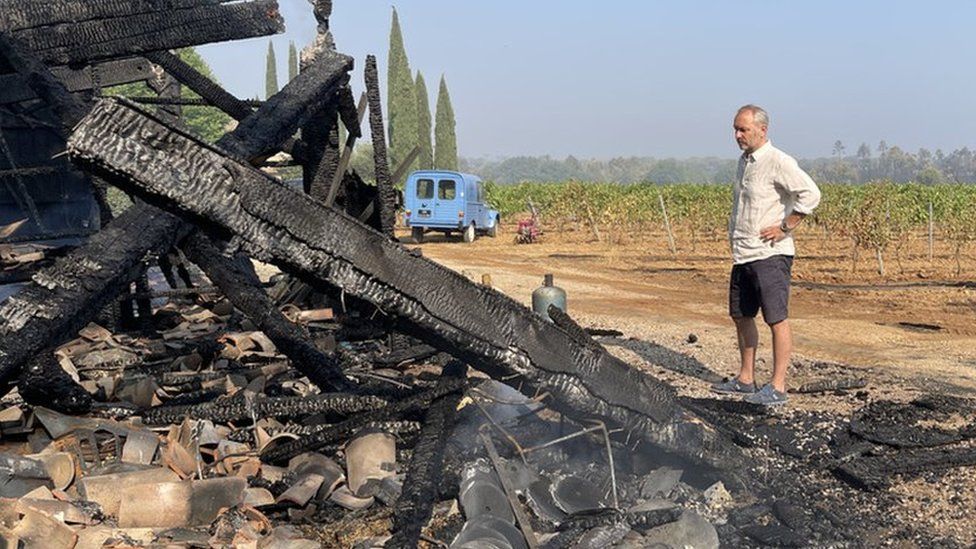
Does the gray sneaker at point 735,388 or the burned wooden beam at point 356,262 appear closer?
the burned wooden beam at point 356,262

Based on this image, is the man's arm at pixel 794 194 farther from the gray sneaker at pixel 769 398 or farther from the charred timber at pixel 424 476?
the charred timber at pixel 424 476

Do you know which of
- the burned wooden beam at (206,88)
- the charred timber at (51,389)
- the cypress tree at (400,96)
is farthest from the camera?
the cypress tree at (400,96)

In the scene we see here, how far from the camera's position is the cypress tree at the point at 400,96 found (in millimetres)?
77938

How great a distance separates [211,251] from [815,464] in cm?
379

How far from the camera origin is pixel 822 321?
12.3 metres

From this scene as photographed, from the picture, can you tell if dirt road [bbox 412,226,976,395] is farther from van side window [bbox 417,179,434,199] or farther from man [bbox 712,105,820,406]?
van side window [bbox 417,179,434,199]

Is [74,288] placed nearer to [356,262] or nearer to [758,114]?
[356,262]

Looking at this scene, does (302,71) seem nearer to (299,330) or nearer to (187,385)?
(299,330)

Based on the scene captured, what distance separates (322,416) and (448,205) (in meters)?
25.7

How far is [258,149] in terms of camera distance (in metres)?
4.50

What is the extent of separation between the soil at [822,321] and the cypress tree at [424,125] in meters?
53.7

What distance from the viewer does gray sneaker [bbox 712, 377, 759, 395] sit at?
661cm

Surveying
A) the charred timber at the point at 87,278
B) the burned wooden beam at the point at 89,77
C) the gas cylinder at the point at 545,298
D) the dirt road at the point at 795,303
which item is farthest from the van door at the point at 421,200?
the charred timber at the point at 87,278

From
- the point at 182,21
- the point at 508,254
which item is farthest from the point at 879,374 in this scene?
the point at 508,254
